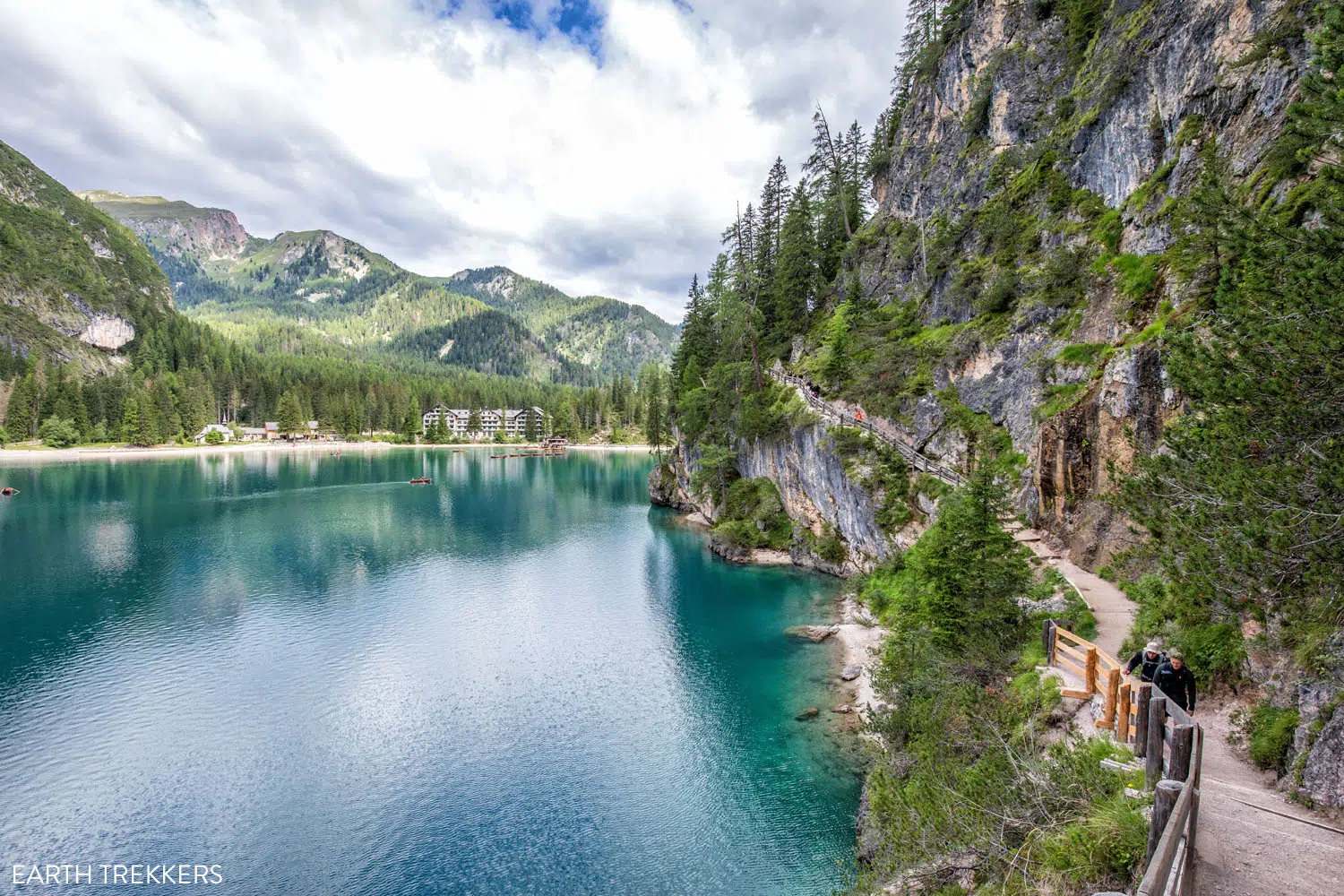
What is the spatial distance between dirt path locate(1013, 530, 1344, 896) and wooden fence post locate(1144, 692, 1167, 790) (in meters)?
0.82

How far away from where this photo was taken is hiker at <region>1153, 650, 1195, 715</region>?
1031cm

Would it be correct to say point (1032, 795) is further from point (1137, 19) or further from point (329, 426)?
point (329, 426)

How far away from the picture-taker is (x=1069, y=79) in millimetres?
35844

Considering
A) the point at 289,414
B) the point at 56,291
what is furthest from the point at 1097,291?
the point at 56,291

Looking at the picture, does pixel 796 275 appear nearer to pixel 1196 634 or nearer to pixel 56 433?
pixel 1196 634

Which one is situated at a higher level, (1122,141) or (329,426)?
(1122,141)

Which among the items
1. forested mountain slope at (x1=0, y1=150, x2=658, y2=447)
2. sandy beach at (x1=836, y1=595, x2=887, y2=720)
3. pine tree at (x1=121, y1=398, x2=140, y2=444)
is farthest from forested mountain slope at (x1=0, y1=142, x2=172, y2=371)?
sandy beach at (x1=836, y1=595, x2=887, y2=720)

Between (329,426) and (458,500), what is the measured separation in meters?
119

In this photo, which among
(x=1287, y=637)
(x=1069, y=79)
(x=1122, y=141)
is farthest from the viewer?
(x=1069, y=79)

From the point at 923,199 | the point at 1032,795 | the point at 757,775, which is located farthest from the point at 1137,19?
the point at 757,775

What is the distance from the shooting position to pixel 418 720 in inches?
989

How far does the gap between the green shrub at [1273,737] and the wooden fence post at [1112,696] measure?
196 cm

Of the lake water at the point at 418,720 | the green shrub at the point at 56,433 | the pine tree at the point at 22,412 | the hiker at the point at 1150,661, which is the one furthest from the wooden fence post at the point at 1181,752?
the pine tree at the point at 22,412

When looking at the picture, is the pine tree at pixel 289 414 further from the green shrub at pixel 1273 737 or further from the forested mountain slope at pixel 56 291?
the green shrub at pixel 1273 737
